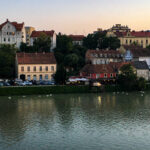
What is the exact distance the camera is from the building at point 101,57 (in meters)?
89.2

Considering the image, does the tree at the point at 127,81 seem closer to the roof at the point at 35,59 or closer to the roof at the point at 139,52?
the roof at the point at 35,59

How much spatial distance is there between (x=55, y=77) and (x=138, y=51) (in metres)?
29.0

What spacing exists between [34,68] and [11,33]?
1047 inches

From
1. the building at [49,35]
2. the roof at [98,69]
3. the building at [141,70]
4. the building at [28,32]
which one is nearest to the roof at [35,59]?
the roof at [98,69]

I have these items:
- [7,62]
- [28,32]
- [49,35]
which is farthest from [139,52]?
[28,32]

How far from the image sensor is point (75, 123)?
130 feet

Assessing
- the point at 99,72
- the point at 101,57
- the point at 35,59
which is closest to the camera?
the point at 99,72

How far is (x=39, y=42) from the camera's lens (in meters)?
96.2

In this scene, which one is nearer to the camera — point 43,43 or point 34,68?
point 34,68

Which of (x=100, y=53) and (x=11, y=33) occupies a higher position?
(x=11, y=33)

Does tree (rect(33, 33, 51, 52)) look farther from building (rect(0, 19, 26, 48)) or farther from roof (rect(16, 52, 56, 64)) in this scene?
roof (rect(16, 52, 56, 64))

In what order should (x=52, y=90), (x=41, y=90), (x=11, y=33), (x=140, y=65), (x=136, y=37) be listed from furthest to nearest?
1. (x=136, y=37)
2. (x=11, y=33)
3. (x=140, y=65)
4. (x=52, y=90)
5. (x=41, y=90)

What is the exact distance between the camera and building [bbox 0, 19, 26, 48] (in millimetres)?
100250

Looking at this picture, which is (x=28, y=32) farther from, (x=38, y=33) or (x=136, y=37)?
(x=136, y=37)
